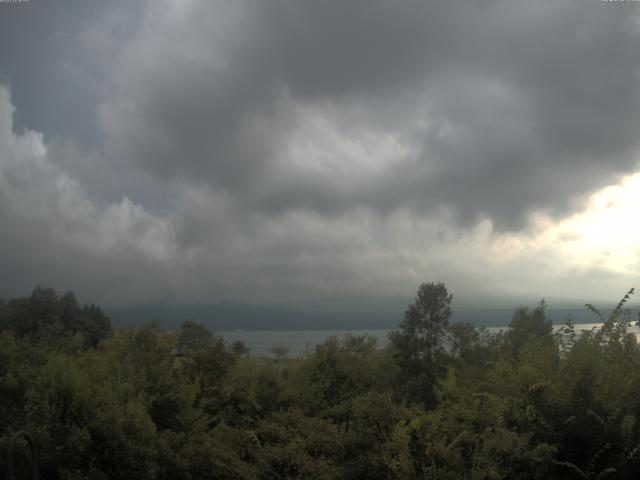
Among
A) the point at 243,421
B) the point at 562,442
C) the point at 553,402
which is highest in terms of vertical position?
the point at 553,402

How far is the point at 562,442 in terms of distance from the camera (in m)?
8.11

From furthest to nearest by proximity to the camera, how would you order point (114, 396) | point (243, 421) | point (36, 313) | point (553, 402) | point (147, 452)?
point (36, 313) → point (243, 421) → point (114, 396) → point (147, 452) → point (553, 402)

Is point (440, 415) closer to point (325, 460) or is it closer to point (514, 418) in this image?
point (514, 418)

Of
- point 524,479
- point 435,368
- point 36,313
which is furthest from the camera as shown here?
point 36,313

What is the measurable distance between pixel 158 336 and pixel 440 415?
1148 centimetres

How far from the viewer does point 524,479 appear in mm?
7652

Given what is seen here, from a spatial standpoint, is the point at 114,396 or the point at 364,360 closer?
the point at 114,396

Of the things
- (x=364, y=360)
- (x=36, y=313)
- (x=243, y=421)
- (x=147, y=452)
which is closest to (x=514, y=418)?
(x=147, y=452)

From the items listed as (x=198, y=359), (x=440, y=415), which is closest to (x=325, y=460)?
(x=440, y=415)

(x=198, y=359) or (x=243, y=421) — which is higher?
(x=198, y=359)

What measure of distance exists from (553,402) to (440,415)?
1742 millimetres

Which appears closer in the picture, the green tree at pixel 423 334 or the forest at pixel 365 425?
the forest at pixel 365 425

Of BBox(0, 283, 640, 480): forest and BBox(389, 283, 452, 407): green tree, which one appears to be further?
BBox(389, 283, 452, 407): green tree

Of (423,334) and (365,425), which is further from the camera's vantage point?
(423,334)
